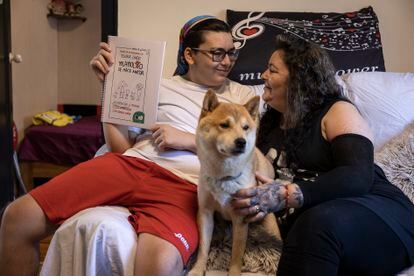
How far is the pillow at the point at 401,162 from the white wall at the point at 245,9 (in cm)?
73

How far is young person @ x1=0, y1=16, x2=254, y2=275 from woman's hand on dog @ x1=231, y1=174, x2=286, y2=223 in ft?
0.61

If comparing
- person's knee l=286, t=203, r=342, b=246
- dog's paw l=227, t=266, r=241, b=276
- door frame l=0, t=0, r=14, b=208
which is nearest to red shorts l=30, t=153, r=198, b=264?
dog's paw l=227, t=266, r=241, b=276

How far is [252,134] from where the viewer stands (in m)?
1.25

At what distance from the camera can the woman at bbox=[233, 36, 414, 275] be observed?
1057mm

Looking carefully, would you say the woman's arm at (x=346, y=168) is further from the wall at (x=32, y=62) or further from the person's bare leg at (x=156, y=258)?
the wall at (x=32, y=62)

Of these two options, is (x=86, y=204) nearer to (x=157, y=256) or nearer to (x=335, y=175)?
(x=157, y=256)

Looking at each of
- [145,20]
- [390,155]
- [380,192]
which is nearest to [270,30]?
[145,20]

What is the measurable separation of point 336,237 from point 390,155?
0.67 meters

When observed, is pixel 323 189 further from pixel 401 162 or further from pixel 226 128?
pixel 401 162

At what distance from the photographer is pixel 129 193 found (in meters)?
1.41

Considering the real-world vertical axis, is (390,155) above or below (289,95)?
below

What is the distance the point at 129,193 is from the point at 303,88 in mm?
664

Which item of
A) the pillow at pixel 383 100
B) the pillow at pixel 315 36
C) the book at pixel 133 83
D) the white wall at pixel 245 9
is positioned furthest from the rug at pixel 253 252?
the white wall at pixel 245 9

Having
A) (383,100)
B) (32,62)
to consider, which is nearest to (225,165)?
(383,100)
